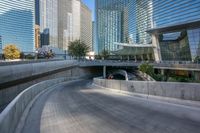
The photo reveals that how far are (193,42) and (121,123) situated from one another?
68.8 metres

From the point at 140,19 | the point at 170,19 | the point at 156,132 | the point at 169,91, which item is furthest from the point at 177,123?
the point at 140,19

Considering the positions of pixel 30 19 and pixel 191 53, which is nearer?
pixel 191 53

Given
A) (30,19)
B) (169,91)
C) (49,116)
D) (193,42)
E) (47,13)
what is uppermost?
(47,13)

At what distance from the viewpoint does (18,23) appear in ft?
488

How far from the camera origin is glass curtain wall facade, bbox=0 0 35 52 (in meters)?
142

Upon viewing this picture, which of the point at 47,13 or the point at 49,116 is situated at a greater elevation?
the point at 47,13

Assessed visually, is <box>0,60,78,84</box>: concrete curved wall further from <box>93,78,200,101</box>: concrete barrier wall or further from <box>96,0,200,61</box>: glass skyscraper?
<box>96,0,200,61</box>: glass skyscraper

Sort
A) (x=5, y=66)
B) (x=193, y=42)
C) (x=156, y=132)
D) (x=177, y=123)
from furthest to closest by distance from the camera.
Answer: (x=193, y=42)
(x=5, y=66)
(x=177, y=123)
(x=156, y=132)

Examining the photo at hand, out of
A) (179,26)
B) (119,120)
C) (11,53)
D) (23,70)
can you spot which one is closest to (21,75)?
(23,70)

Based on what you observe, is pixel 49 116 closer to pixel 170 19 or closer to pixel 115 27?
pixel 170 19

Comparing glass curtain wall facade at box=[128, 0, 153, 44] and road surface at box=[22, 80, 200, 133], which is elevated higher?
glass curtain wall facade at box=[128, 0, 153, 44]

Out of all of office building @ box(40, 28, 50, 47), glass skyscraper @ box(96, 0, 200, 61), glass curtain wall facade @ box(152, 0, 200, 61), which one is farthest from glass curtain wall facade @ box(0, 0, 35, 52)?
glass curtain wall facade @ box(152, 0, 200, 61)

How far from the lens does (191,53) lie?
73312 mm

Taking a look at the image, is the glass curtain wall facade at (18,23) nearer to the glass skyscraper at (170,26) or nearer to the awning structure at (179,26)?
the glass skyscraper at (170,26)
